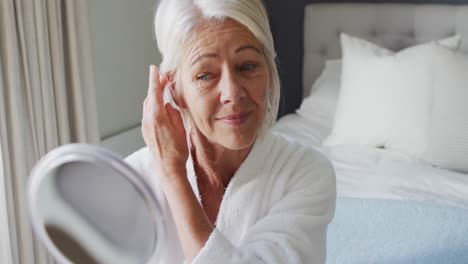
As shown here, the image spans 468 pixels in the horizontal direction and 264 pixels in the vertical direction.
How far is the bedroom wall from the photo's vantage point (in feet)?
11.6

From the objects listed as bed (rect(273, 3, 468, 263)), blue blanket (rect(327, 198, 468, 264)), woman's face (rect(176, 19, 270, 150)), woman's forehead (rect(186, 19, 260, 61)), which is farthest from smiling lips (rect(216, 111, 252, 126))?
blue blanket (rect(327, 198, 468, 264))

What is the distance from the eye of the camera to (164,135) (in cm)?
104

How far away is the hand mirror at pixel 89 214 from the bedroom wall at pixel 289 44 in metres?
2.76

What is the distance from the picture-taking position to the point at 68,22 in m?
2.29

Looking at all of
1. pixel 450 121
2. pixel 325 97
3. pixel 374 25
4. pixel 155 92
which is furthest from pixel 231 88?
pixel 374 25

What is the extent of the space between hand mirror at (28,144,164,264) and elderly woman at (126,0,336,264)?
0.18 metres

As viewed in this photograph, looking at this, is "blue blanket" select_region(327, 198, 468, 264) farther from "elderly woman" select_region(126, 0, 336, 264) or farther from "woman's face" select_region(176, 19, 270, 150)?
"woman's face" select_region(176, 19, 270, 150)

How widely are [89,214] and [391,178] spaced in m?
1.63

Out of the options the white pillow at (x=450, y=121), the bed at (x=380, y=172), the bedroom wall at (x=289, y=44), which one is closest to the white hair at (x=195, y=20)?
the bed at (x=380, y=172)

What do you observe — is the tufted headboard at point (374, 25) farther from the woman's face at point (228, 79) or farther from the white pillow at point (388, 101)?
the woman's face at point (228, 79)

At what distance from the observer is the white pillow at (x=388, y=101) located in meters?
2.57

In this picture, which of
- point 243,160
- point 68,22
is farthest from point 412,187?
point 68,22

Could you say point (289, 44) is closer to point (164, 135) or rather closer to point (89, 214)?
point (164, 135)

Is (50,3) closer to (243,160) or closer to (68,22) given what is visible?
(68,22)
